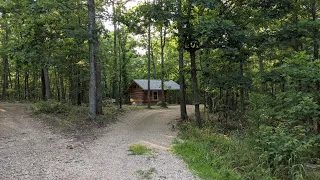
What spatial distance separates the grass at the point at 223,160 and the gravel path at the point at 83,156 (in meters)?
0.40

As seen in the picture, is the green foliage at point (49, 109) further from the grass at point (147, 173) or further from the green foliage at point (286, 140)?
the green foliage at point (286, 140)

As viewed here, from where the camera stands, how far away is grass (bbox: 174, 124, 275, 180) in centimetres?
542

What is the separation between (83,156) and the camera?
702 centimetres

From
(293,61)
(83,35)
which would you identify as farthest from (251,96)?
(83,35)

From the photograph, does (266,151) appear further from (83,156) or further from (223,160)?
(83,156)

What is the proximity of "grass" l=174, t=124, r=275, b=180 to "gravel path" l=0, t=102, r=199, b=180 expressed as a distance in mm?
401

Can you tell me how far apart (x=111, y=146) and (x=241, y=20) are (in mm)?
9615

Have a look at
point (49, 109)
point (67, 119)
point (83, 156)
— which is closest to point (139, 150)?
point (83, 156)

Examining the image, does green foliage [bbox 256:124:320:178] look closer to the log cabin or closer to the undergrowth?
the undergrowth

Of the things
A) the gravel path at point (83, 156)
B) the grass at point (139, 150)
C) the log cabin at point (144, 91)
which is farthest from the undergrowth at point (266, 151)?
the log cabin at point (144, 91)

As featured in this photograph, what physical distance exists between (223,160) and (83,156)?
398 centimetres

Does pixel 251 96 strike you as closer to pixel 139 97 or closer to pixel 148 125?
pixel 148 125

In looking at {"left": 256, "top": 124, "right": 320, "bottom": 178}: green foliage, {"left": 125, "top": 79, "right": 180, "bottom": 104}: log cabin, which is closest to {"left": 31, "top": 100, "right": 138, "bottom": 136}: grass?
{"left": 256, "top": 124, "right": 320, "bottom": 178}: green foliage

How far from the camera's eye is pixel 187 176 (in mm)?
5469
